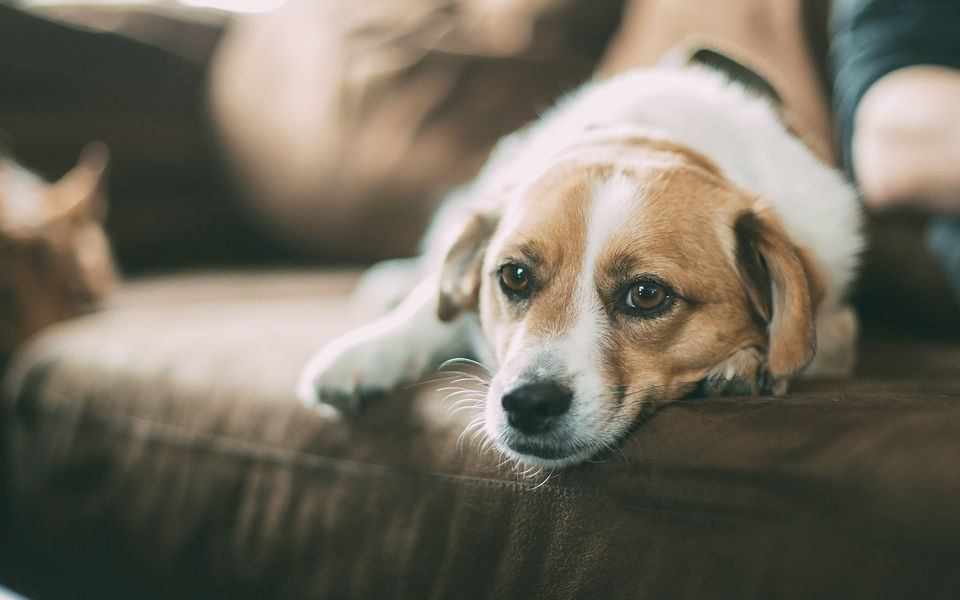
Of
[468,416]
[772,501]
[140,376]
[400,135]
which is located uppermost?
[400,135]

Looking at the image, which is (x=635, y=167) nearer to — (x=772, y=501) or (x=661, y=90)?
(x=661, y=90)

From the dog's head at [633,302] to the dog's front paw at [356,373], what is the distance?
0.20 metres

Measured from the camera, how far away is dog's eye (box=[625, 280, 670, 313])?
116cm

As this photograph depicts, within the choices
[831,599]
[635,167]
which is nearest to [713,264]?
[635,167]

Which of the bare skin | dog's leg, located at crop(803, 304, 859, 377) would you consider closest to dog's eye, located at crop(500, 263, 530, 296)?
dog's leg, located at crop(803, 304, 859, 377)

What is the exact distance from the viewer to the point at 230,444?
1.33m

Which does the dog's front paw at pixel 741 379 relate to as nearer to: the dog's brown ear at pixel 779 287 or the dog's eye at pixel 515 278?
the dog's brown ear at pixel 779 287

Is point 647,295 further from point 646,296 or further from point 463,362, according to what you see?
point 463,362

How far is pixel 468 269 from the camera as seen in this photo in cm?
146

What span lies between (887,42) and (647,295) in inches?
37.8

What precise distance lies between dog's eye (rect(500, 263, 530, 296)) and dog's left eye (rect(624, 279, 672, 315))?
174 mm

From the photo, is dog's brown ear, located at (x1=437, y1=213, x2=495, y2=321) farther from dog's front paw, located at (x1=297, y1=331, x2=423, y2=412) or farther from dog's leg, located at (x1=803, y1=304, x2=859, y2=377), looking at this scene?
dog's leg, located at (x1=803, y1=304, x2=859, y2=377)

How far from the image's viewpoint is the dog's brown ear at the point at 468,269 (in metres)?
1.40

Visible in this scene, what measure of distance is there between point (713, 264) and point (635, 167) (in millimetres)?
198
